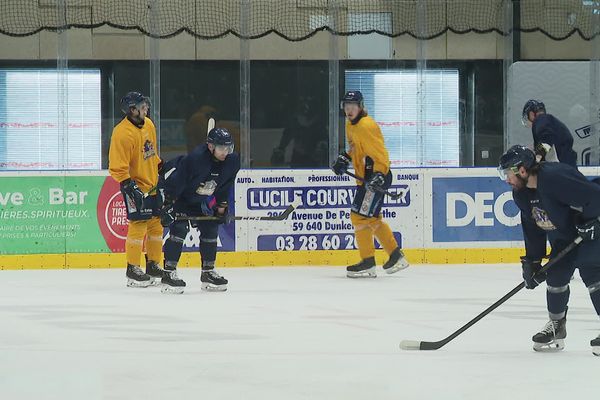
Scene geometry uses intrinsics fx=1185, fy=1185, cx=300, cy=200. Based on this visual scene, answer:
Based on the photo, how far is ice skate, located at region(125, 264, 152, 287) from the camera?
7.73 meters

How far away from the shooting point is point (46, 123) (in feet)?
33.0

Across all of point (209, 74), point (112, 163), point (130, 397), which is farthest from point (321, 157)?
point (130, 397)

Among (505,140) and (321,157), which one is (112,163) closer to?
(321,157)

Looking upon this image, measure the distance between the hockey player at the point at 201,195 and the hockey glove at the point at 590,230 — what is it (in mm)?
2839

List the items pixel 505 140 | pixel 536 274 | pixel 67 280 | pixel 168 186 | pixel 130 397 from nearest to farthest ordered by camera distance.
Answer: pixel 130 397
pixel 536 274
pixel 168 186
pixel 67 280
pixel 505 140

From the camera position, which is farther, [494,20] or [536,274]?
[494,20]

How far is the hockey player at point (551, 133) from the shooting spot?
764 cm

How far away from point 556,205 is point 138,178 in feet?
12.1

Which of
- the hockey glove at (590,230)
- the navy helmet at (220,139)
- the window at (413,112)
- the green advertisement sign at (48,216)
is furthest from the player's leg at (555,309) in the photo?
the window at (413,112)

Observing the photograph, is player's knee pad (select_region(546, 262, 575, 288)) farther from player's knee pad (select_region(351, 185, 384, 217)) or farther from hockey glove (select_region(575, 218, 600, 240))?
player's knee pad (select_region(351, 185, 384, 217))

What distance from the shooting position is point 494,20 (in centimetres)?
1062

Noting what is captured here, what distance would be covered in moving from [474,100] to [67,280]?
4.42 meters

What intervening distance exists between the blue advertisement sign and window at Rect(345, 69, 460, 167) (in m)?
0.91

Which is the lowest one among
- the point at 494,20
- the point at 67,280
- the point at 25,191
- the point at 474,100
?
the point at 67,280
